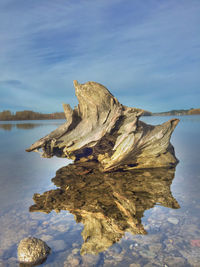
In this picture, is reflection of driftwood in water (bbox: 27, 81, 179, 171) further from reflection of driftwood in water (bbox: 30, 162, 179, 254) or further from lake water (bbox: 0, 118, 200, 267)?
lake water (bbox: 0, 118, 200, 267)

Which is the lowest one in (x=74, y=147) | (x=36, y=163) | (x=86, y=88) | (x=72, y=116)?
(x=36, y=163)

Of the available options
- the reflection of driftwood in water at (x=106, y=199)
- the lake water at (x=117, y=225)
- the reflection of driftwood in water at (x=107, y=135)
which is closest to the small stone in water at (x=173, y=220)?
the lake water at (x=117, y=225)

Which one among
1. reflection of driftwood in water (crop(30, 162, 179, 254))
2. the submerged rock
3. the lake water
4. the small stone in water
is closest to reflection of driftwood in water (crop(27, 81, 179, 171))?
reflection of driftwood in water (crop(30, 162, 179, 254))

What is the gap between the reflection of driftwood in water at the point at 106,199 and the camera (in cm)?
387

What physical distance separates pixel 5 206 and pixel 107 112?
4449mm

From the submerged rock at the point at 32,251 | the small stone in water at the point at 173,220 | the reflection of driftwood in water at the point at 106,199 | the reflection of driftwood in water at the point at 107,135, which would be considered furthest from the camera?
the reflection of driftwood in water at the point at 107,135

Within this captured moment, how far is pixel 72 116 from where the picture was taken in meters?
8.23

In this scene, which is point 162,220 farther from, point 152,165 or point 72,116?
point 72,116

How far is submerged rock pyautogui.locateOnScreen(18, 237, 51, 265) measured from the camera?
315 cm

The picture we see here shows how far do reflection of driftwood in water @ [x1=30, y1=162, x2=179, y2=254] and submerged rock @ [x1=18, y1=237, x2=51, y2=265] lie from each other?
0.58m

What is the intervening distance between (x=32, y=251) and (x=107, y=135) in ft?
17.0

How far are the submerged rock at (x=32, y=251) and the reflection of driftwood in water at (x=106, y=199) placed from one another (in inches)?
22.8

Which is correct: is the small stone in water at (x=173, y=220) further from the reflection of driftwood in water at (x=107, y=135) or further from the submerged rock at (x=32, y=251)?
the reflection of driftwood in water at (x=107, y=135)

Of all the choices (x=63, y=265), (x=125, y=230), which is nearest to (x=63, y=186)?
(x=125, y=230)
